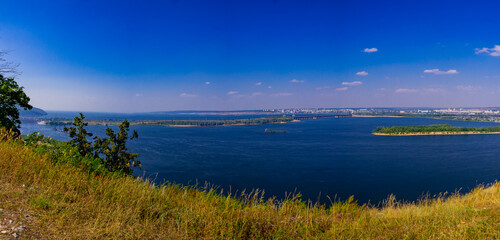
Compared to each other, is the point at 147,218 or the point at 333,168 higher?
the point at 147,218

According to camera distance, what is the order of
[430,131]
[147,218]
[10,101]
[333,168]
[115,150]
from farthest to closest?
[430,131], [333,168], [115,150], [10,101], [147,218]

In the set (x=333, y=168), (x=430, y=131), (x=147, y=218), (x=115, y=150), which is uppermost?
(x=147, y=218)

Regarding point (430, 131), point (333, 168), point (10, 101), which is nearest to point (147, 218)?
point (10, 101)

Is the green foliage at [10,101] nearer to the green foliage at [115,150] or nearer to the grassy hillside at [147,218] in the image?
the green foliage at [115,150]

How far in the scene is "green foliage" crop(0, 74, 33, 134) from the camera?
398 inches

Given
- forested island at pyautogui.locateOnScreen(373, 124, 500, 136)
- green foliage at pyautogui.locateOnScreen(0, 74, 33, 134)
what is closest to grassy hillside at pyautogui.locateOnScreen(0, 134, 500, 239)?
green foliage at pyautogui.locateOnScreen(0, 74, 33, 134)

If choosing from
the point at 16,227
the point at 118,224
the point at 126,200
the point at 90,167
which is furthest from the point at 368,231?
the point at 90,167

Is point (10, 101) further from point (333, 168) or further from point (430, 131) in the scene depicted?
point (430, 131)

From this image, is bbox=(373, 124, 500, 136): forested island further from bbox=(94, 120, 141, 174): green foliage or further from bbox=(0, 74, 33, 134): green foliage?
bbox=(0, 74, 33, 134): green foliage

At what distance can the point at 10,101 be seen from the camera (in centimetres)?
1054

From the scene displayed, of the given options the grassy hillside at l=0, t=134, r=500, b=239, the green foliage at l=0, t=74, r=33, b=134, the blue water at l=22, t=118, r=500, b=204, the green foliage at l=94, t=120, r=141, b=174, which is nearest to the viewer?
the grassy hillside at l=0, t=134, r=500, b=239

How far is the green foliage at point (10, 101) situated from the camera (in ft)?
33.2

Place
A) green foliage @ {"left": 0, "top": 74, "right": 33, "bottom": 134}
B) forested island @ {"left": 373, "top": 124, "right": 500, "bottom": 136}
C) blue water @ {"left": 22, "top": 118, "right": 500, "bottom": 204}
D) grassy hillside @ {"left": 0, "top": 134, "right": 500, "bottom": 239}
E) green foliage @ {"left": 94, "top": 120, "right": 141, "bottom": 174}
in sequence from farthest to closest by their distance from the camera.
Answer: forested island @ {"left": 373, "top": 124, "right": 500, "bottom": 136} < blue water @ {"left": 22, "top": 118, "right": 500, "bottom": 204} < green foliage @ {"left": 94, "top": 120, "right": 141, "bottom": 174} < green foliage @ {"left": 0, "top": 74, "right": 33, "bottom": 134} < grassy hillside @ {"left": 0, "top": 134, "right": 500, "bottom": 239}

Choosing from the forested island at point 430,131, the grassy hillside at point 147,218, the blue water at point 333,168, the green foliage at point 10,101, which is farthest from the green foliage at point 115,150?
the forested island at point 430,131
